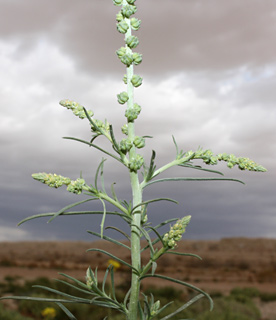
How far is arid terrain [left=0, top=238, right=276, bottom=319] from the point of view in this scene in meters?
24.4

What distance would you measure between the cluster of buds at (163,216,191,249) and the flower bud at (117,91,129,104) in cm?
71

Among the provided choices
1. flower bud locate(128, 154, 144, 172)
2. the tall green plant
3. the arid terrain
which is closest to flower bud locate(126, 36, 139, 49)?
the tall green plant

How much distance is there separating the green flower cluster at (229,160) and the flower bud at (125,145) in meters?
0.38

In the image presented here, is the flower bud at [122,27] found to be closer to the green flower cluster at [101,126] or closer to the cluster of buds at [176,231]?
the green flower cluster at [101,126]

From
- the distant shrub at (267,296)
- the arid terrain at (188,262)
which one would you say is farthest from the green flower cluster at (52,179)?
the arid terrain at (188,262)

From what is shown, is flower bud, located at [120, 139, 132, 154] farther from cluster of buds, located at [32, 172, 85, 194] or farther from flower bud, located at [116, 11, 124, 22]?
flower bud, located at [116, 11, 124, 22]

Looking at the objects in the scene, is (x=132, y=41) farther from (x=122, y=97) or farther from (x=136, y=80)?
(x=122, y=97)

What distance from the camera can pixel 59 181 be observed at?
2125 mm

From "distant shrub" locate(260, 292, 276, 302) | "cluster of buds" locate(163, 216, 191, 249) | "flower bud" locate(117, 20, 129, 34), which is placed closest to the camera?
"cluster of buds" locate(163, 216, 191, 249)

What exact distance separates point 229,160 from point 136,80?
2.22 feet

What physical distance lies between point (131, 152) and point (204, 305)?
15.7 meters

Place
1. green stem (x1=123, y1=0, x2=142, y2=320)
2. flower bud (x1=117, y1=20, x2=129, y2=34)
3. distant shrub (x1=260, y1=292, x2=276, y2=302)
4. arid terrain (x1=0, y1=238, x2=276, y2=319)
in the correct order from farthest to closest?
arid terrain (x1=0, y1=238, x2=276, y2=319) → distant shrub (x1=260, y1=292, x2=276, y2=302) → flower bud (x1=117, y1=20, x2=129, y2=34) → green stem (x1=123, y1=0, x2=142, y2=320)

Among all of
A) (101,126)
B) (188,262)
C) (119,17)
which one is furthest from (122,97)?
(188,262)

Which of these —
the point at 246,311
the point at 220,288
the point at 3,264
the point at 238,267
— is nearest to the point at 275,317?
the point at 246,311
